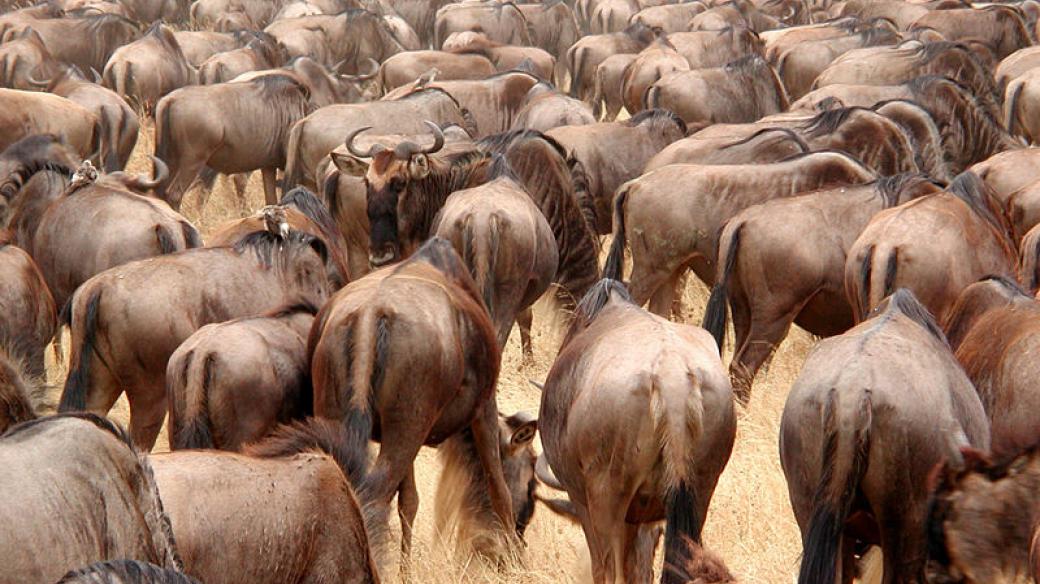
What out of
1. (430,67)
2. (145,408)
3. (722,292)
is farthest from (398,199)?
(430,67)

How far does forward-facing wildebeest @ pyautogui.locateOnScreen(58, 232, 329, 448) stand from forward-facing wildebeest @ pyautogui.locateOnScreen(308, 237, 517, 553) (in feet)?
2.54

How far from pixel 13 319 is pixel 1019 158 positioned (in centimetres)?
565

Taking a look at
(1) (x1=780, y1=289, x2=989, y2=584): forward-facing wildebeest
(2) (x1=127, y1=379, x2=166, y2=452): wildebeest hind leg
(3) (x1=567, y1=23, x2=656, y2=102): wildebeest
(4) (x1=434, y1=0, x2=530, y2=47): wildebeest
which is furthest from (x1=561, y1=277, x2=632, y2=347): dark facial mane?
(4) (x1=434, y1=0, x2=530, y2=47): wildebeest

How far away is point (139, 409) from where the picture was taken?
21.8 ft

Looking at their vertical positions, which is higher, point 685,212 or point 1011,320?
point 1011,320

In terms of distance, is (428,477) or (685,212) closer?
(428,477)

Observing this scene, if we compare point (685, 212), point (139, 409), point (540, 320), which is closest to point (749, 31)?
point (540, 320)

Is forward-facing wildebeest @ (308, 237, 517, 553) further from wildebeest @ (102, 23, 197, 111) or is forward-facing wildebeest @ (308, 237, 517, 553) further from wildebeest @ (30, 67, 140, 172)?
wildebeest @ (102, 23, 197, 111)

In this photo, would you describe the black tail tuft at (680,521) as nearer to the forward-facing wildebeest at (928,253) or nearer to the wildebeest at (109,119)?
the forward-facing wildebeest at (928,253)

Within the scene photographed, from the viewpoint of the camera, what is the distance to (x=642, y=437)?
191 inches

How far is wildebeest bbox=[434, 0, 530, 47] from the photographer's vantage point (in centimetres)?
2089

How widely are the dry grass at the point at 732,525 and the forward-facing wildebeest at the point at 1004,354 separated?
40.2 inches

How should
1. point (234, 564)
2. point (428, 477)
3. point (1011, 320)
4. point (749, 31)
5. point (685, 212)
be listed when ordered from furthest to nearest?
point (749, 31), point (685, 212), point (428, 477), point (1011, 320), point (234, 564)

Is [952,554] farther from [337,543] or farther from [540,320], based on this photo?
[540,320]
